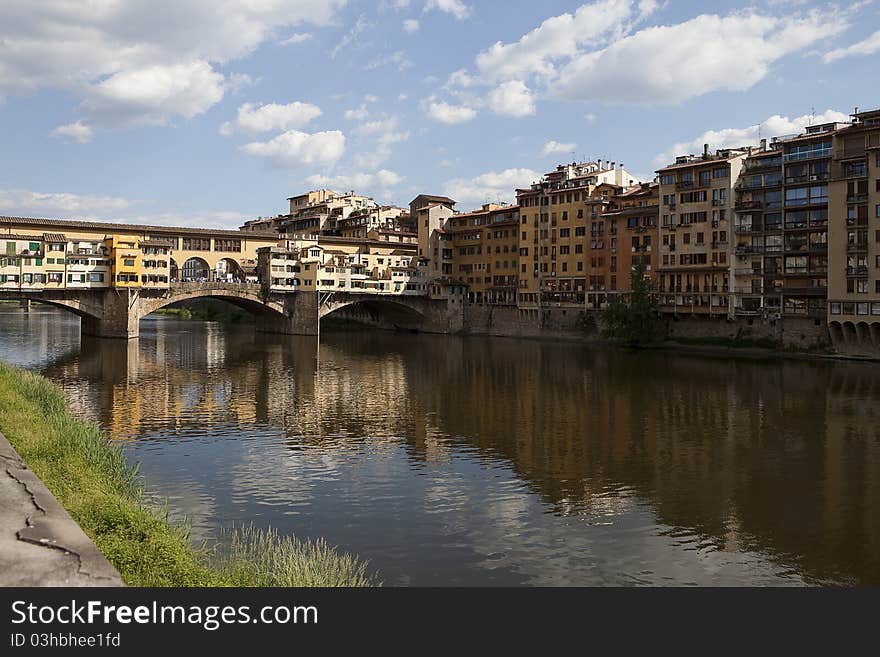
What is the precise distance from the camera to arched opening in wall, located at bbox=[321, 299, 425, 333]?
105 meters

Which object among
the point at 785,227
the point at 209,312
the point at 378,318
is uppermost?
the point at 785,227

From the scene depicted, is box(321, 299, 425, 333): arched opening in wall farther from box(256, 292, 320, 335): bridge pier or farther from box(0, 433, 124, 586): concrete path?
box(0, 433, 124, 586): concrete path

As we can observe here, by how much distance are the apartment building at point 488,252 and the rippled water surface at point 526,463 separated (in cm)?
4232

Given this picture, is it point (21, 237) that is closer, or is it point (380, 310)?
point (21, 237)

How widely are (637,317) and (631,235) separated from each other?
12894 millimetres

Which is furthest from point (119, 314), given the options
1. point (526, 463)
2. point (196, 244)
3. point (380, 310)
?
point (526, 463)

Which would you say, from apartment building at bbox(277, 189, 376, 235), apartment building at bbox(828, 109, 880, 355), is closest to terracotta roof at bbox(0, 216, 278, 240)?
apartment building at bbox(277, 189, 376, 235)

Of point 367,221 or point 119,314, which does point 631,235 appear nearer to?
point 367,221

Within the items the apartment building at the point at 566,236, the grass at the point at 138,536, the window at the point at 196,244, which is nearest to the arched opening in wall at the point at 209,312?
the window at the point at 196,244

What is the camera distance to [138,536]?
47.0 ft

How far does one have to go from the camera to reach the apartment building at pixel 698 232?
7229 centimetres

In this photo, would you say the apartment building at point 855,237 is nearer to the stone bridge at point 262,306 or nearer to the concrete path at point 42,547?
the stone bridge at point 262,306

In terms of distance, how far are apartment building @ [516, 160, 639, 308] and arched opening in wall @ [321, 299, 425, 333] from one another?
17.2 meters
